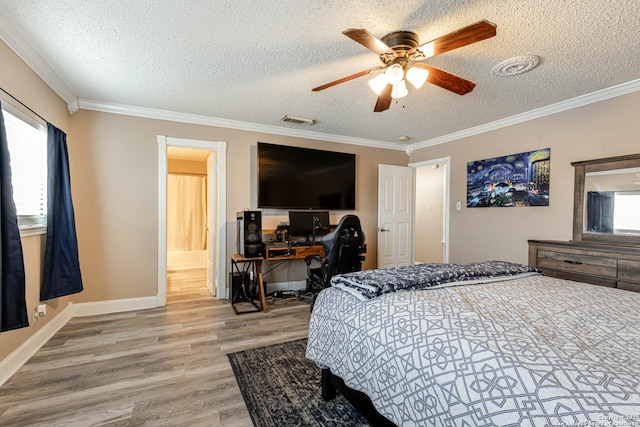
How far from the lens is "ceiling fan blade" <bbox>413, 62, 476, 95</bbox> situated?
2061mm

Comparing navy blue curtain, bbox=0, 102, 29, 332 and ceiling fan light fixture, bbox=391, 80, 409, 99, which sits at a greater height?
ceiling fan light fixture, bbox=391, 80, 409, 99

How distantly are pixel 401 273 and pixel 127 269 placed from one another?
128 inches

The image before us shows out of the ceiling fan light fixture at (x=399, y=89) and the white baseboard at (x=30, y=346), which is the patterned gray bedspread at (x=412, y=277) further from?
the white baseboard at (x=30, y=346)

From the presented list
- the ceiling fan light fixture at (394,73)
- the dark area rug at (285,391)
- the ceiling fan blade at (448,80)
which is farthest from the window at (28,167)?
the ceiling fan blade at (448,80)

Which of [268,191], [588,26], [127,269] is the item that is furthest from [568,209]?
[127,269]

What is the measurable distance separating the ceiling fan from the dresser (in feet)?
5.94

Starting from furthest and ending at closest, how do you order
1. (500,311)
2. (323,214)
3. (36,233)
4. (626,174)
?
(323,214), (626,174), (36,233), (500,311)

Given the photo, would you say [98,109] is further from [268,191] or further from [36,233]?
[268,191]

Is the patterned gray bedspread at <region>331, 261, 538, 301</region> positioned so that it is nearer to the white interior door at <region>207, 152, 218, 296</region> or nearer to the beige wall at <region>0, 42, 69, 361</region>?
the beige wall at <region>0, 42, 69, 361</region>

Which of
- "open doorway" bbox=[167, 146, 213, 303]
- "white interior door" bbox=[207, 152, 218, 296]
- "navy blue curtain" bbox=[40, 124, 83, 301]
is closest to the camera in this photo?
"navy blue curtain" bbox=[40, 124, 83, 301]

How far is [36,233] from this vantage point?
98.7 inches

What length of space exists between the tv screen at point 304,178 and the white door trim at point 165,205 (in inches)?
19.0

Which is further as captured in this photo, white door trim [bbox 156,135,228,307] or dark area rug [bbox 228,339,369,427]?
white door trim [bbox 156,135,228,307]

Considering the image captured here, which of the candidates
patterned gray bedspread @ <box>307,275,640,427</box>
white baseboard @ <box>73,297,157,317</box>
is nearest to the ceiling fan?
patterned gray bedspread @ <box>307,275,640,427</box>
